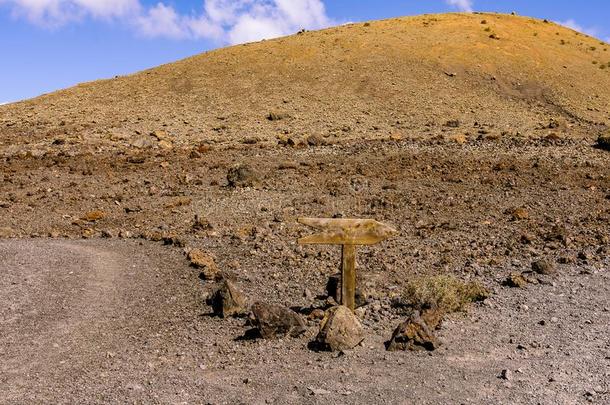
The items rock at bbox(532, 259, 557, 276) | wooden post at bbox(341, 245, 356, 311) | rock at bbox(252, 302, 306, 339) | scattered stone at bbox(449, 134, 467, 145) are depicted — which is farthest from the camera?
scattered stone at bbox(449, 134, 467, 145)

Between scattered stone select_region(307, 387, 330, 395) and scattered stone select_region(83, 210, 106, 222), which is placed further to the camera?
scattered stone select_region(83, 210, 106, 222)

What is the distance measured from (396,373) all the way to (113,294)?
570 cm

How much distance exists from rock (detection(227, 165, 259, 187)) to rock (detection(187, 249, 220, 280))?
616cm

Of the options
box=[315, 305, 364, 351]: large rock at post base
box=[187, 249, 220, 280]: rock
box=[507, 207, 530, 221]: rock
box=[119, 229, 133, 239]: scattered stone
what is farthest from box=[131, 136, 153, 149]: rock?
box=[315, 305, 364, 351]: large rock at post base

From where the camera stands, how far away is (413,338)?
9109 mm

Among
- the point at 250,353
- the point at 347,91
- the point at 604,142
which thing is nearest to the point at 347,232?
the point at 250,353

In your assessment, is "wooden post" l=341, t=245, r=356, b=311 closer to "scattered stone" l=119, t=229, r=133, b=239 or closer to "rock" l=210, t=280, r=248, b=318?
"rock" l=210, t=280, r=248, b=318

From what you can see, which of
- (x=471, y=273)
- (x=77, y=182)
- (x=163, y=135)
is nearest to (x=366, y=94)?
(x=163, y=135)

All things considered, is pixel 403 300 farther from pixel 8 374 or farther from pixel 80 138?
pixel 80 138

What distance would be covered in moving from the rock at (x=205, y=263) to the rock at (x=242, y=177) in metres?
6.16

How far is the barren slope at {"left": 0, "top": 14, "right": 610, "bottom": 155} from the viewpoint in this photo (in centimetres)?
3003

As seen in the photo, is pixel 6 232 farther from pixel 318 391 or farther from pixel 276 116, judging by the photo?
pixel 276 116

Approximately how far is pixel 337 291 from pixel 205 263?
3.28 meters

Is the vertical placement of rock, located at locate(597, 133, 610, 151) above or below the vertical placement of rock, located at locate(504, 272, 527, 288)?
above
